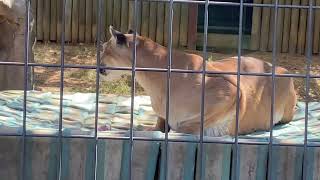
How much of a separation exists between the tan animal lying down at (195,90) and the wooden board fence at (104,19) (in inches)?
266

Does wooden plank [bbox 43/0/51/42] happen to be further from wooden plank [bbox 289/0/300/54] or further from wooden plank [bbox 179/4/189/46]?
wooden plank [bbox 289/0/300/54]

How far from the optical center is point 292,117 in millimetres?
5867

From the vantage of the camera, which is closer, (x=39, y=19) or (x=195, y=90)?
(x=195, y=90)

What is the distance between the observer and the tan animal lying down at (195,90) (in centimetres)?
514

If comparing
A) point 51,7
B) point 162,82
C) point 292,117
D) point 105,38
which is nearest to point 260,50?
point 105,38

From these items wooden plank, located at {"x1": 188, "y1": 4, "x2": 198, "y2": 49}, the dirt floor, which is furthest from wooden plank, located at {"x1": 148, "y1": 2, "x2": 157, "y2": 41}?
the dirt floor

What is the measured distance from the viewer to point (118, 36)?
529cm

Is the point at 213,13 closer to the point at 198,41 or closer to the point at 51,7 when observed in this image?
the point at 198,41

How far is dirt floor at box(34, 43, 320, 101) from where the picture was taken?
31.0 feet

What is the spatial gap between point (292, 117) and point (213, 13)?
664 centimetres

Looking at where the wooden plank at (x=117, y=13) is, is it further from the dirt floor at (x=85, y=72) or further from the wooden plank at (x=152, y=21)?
the dirt floor at (x=85, y=72)

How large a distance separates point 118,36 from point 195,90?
0.70 metres

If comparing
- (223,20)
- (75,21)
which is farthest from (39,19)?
(223,20)

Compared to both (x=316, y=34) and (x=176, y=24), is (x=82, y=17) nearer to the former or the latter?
(x=176, y=24)
